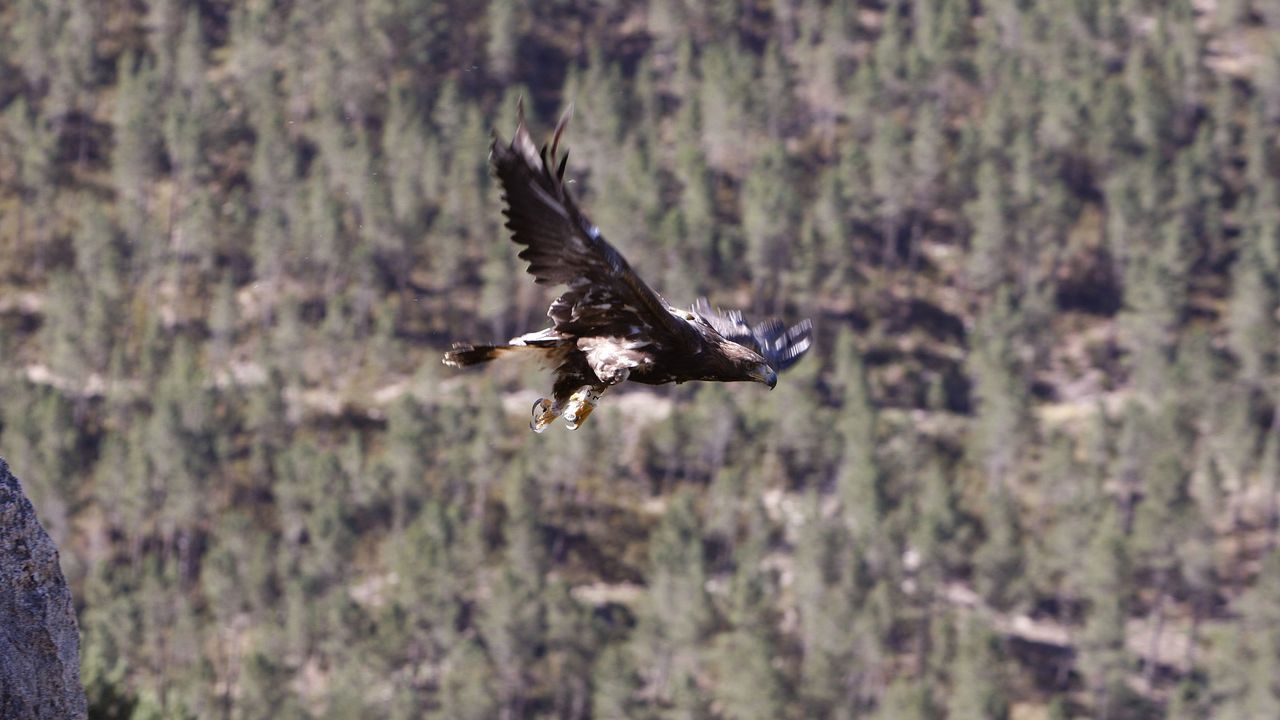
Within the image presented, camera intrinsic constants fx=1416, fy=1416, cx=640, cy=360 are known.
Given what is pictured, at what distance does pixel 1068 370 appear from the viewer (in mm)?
108188

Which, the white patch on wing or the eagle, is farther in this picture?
the white patch on wing

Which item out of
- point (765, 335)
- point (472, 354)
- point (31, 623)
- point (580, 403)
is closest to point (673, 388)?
point (765, 335)

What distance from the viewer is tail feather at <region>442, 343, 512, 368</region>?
9516mm

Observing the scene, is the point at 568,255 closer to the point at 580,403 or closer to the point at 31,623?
the point at 580,403

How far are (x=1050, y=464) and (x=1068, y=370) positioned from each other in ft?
53.2

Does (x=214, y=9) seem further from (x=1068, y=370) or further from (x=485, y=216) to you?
(x=1068, y=370)

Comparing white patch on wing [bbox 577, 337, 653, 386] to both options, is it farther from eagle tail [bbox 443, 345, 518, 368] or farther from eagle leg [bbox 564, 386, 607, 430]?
eagle tail [bbox 443, 345, 518, 368]

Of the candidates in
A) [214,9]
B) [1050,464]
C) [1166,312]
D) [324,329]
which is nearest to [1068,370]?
[1166,312]

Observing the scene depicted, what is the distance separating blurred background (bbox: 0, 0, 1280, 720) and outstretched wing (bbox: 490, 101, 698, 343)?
199ft

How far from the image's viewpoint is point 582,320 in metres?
9.65

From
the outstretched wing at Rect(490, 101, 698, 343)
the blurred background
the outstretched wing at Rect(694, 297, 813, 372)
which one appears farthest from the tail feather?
the blurred background

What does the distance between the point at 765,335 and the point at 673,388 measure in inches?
3531

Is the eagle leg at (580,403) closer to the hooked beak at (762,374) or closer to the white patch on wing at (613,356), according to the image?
the white patch on wing at (613,356)

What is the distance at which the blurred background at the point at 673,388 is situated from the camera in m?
82.0
